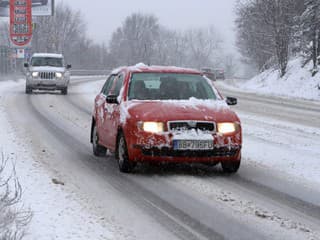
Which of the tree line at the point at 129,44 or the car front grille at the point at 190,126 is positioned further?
the tree line at the point at 129,44

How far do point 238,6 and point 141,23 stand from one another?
98347 mm

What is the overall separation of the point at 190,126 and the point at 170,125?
268mm

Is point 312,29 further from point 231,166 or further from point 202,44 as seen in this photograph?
point 202,44

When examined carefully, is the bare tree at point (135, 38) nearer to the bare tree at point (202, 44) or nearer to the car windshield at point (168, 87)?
the bare tree at point (202, 44)

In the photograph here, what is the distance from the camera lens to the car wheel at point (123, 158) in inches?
355

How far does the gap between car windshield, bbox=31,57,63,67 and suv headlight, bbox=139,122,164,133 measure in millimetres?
23084

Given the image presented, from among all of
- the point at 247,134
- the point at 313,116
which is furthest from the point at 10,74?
the point at 247,134

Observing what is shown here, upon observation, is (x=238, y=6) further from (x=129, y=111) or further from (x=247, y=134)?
(x=129, y=111)

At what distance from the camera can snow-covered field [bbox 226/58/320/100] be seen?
123 ft

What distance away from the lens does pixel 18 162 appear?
9.73m

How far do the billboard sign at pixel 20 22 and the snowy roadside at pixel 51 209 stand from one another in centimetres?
5083

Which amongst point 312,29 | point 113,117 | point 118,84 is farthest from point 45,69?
point 113,117

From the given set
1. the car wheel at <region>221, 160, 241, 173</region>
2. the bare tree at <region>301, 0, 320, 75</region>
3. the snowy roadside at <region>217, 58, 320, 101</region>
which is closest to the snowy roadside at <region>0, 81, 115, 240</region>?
the car wheel at <region>221, 160, 241, 173</region>

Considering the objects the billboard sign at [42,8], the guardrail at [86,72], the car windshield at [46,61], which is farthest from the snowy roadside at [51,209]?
the guardrail at [86,72]
